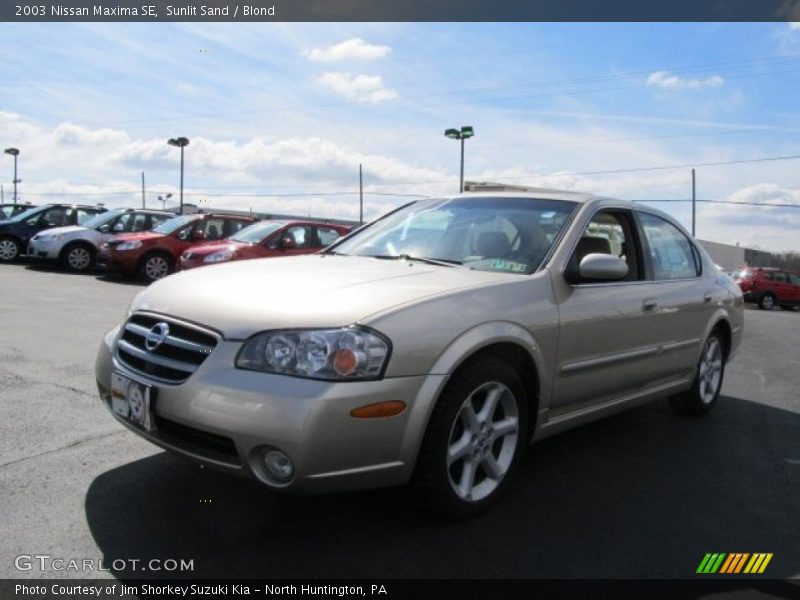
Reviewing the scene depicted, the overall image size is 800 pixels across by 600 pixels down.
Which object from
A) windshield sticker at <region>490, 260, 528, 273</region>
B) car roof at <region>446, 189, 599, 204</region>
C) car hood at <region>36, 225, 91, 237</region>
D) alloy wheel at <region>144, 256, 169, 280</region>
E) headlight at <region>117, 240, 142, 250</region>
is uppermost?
car roof at <region>446, 189, 599, 204</region>

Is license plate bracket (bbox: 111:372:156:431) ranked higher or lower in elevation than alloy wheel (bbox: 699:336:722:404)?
higher

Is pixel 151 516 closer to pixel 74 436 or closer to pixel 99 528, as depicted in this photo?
pixel 99 528

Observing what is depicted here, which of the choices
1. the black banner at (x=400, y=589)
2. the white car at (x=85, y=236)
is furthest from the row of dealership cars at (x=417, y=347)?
the white car at (x=85, y=236)

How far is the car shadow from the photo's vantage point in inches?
108

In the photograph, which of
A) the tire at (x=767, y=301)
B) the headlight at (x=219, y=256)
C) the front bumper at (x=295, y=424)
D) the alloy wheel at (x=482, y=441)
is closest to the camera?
the front bumper at (x=295, y=424)

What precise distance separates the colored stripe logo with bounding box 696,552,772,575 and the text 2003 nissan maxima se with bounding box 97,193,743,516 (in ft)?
3.04

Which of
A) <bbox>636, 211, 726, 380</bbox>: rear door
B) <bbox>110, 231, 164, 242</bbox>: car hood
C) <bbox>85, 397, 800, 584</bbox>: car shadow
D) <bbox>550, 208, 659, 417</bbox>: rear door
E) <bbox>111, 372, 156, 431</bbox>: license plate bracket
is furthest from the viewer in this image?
<bbox>110, 231, 164, 242</bbox>: car hood

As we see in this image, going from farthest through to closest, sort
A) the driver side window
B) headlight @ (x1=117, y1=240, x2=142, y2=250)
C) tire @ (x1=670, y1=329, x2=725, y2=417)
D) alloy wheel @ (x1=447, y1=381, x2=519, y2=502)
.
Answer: headlight @ (x1=117, y1=240, x2=142, y2=250) < tire @ (x1=670, y1=329, x2=725, y2=417) < the driver side window < alloy wheel @ (x1=447, y1=381, x2=519, y2=502)

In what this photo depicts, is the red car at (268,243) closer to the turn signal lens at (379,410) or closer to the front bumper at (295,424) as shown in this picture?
the front bumper at (295,424)

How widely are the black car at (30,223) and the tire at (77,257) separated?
180cm

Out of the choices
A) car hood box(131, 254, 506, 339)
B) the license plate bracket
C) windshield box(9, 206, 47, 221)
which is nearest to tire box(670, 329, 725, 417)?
car hood box(131, 254, 506, 339)

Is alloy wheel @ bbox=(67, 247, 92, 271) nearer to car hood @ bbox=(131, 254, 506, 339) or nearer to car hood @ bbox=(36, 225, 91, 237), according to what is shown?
car hood @ bbox=(36, 225, 91, 237)

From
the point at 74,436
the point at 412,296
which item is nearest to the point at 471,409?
the point at 412,296

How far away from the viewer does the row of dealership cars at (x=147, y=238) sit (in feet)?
41.1
